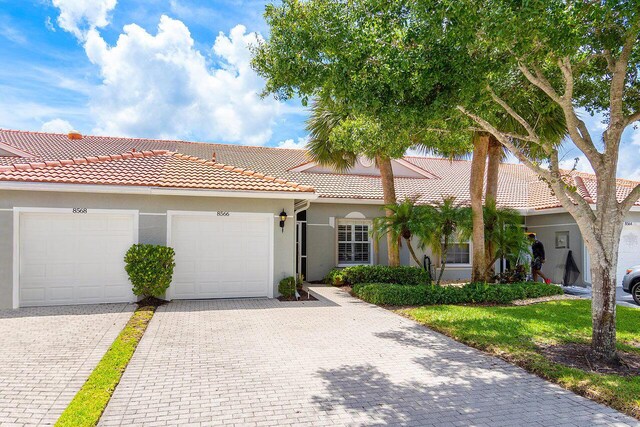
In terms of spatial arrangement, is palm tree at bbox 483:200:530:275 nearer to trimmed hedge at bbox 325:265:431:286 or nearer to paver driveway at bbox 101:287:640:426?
trimmed hedge at bbox 325:265:431:286

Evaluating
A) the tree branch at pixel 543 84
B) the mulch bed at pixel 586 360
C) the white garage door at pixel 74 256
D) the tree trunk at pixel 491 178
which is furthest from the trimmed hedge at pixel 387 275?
the tree branch at pixel 543 84

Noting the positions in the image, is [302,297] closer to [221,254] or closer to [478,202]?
[221,254]

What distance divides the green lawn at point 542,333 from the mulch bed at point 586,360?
8.0 inches

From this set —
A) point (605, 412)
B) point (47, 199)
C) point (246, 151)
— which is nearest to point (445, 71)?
point (605, 412)

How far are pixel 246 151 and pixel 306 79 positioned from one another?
16.2 m

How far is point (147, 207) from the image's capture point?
37.8ft

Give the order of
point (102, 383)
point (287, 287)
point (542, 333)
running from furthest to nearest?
point (287, 287), point (542, 333), point (102, 383)

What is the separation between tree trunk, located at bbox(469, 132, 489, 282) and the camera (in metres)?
13.4

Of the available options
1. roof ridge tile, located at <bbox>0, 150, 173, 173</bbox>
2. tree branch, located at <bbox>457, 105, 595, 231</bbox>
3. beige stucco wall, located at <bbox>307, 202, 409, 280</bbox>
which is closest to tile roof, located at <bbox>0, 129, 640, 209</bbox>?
roof ridge tile, located at <bbox>0, 150, 173, 173</bbox>

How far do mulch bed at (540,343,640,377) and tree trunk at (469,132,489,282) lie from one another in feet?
19.5

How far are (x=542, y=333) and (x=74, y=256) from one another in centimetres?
1101

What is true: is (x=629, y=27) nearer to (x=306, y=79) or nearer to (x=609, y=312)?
(x=609, y=312)

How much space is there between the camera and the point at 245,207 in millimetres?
12328

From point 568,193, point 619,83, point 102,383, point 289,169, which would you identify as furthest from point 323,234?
point 102,383
